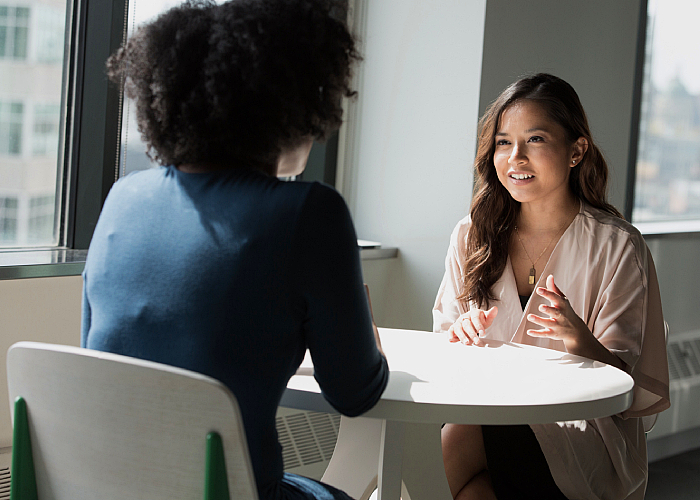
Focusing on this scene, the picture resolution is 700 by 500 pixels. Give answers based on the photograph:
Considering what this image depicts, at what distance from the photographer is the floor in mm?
2965

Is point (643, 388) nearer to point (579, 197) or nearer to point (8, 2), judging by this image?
point (579, 197)

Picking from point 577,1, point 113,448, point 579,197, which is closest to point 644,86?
point 577,1

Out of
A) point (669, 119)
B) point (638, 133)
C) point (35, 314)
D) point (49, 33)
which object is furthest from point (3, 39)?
point (669, 119)

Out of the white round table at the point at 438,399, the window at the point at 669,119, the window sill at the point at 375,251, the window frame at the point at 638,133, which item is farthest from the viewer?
the window at the point at 669,119

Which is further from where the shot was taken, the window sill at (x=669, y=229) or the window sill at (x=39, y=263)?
the window sill at (x=669, y=229)

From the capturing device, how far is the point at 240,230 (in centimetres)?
89

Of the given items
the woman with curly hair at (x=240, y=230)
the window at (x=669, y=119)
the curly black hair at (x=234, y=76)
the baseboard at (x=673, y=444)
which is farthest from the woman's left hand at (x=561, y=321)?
the window at (x=669, y=119)

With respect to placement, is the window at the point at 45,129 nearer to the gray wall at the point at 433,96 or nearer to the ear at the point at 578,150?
the gray wall at the point at 433,96

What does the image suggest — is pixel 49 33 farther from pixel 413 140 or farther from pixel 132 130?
pixel 413 140

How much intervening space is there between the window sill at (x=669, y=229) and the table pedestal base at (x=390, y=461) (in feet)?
7.67

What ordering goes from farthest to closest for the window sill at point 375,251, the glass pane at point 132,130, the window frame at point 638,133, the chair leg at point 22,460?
the window frame at point 638,133 → the window sill at point 375,251 → the glass pane at point 132,130 → the chair leg at point 22,460

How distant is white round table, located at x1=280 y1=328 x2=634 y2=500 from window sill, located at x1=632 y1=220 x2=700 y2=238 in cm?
223

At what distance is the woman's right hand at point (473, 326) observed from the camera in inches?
67.6

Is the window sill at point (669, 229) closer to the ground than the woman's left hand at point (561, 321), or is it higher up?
higher up
